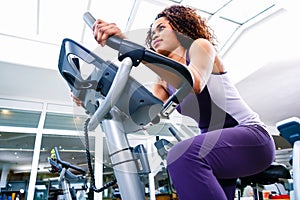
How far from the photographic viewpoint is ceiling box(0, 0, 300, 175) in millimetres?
4051

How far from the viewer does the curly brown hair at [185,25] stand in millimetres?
880

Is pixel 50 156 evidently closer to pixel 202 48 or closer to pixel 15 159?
pixel 15 159

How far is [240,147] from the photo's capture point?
0.64m

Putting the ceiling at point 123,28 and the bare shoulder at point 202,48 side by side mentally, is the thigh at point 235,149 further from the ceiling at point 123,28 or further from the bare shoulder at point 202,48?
the ceiling at point 123,28

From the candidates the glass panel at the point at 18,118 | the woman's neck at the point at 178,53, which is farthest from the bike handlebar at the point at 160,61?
the glass panel at the point at 18,118

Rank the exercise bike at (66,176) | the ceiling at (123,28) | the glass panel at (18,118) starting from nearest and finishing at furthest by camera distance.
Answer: the exercise bike at (66,176), the ceiling at (123,28), the glass panel at (18,118)

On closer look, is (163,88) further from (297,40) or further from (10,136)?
(10,136)

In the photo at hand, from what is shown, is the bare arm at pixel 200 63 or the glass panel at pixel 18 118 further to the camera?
the glass panel at pixel 18 118

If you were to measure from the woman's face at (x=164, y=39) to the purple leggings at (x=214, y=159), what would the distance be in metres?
0.37

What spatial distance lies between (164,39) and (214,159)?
1.55 feet

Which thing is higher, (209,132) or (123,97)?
(123,97)

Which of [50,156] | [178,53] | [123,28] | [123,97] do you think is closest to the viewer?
[123,97]

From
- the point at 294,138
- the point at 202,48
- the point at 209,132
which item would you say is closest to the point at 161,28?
the point at 202,48

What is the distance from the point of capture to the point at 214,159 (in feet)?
2.04
